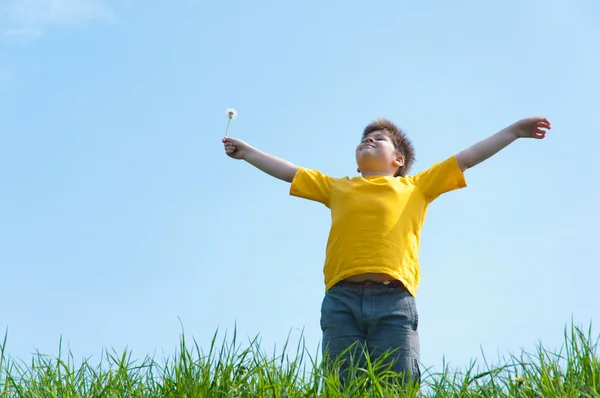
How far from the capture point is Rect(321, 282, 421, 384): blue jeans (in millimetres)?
3643

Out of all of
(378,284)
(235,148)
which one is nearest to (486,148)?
(378,284)

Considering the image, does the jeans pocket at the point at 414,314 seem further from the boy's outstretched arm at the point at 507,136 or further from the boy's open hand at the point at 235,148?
the boy's open hand at the point at 235,148

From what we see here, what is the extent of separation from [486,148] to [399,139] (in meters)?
0.70

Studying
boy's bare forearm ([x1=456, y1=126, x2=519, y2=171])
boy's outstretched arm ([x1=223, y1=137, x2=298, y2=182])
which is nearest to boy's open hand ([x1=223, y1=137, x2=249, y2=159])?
boy's outstretched arm ([x1=223, y1=137, x2=298, y2=182])

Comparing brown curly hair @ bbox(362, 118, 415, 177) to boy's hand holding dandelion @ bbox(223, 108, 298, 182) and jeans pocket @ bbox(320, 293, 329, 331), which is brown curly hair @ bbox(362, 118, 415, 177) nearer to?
boy's hand holding dandelion @ bbox(223, 108, 298, 182)

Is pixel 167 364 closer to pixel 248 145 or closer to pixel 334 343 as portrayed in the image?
pixel 334 343

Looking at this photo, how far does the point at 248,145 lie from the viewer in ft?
14.3

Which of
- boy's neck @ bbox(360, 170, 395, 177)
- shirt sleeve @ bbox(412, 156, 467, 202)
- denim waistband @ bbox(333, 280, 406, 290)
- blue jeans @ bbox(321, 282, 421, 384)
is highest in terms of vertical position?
boy's neck @ bbox(360, 170, 395, 177)

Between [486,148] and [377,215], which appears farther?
[486,148]

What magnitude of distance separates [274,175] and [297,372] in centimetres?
162

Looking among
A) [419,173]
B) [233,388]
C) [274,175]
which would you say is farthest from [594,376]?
[274,175]

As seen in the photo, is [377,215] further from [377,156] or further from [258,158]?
[258,158]

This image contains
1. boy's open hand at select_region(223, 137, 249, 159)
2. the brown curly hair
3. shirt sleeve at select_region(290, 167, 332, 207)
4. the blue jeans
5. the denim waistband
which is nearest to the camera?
the blue jeans

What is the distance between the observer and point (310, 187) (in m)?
4.20
